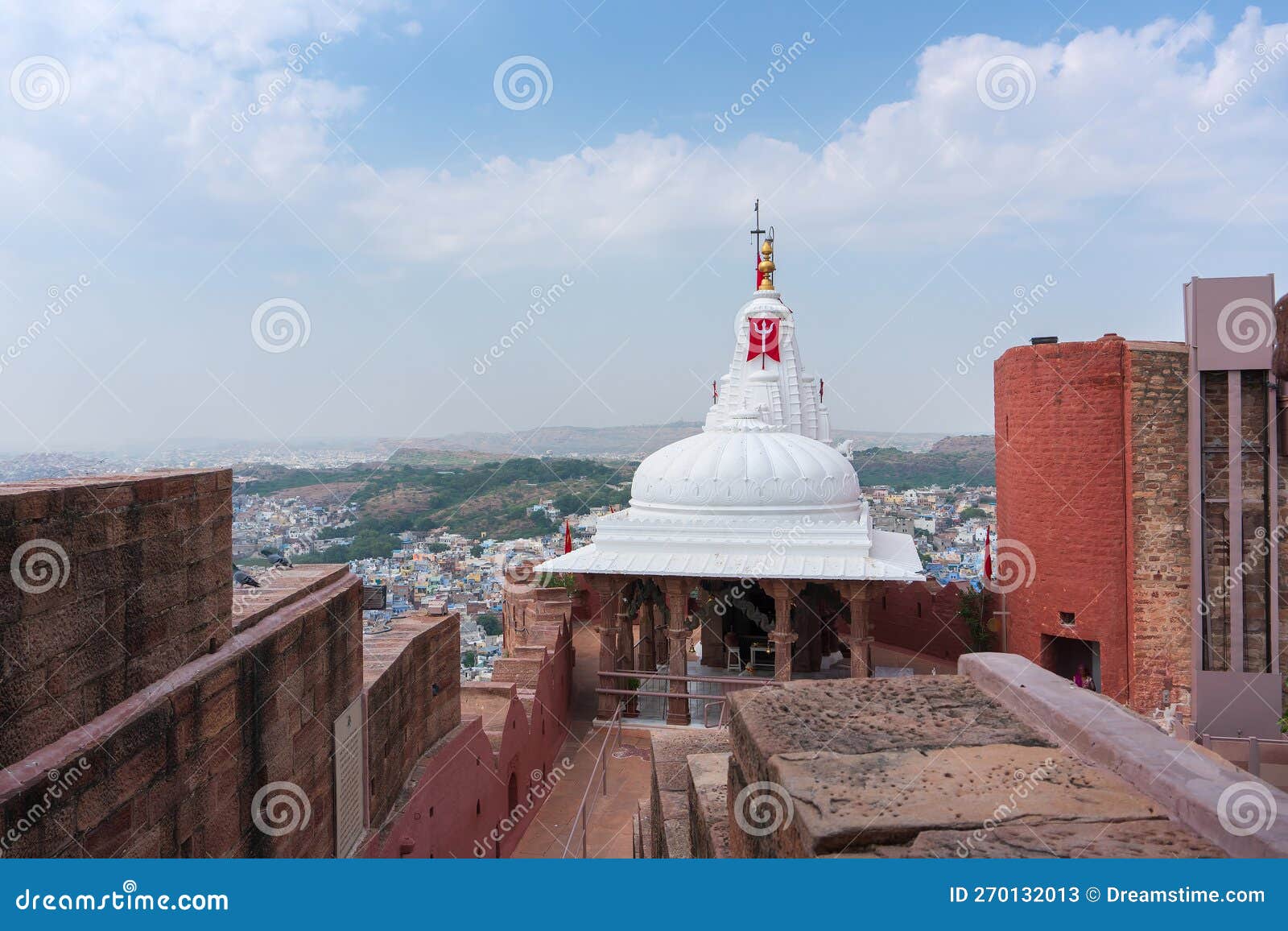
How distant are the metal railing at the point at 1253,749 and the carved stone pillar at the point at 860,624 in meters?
4.72

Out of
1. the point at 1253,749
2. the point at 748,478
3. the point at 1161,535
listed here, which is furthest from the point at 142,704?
the point at 1253,749

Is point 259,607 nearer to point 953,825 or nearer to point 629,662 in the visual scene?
point 953,825

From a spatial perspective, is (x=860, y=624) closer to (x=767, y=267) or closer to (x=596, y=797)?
(x=596, y=797)

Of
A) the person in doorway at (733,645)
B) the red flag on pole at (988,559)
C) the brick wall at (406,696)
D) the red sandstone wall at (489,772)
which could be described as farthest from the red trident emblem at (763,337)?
the brick wall at (406,696)

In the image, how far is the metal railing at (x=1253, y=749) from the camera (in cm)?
1075

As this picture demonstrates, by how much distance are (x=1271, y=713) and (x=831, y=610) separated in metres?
7.12

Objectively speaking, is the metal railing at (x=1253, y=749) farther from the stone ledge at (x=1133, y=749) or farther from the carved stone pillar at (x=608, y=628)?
the stone ledge at (x=1133, y=749)

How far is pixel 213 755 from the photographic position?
12.6 feet

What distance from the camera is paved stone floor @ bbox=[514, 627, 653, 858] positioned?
344 inches

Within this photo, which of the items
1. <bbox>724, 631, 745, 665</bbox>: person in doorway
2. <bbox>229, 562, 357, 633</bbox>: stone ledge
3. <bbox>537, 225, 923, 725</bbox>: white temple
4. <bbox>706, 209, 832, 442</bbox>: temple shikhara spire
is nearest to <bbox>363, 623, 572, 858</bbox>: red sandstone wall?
<bbox>537, 225, 923, 725</bbox>: white temple

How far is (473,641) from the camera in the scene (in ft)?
61.3

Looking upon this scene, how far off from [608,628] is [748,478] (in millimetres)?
3420

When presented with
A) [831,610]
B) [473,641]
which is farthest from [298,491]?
[831,610]

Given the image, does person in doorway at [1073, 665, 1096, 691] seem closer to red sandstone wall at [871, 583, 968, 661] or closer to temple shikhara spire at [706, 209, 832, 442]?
red sandstone wall at [871, 583, 968, 661]
